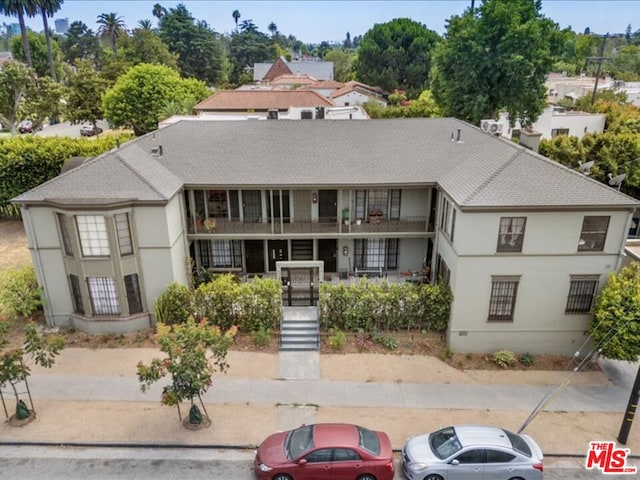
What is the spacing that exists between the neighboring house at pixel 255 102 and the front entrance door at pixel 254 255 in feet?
96.0

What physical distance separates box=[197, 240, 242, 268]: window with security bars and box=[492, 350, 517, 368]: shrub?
44.7 ft

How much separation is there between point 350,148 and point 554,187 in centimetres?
1059

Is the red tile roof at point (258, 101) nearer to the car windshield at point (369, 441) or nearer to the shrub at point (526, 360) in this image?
the shrub at point (526, 360)

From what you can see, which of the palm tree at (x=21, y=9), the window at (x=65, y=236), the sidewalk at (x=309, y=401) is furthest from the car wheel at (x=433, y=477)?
the palm tree at (x=21, y=9)

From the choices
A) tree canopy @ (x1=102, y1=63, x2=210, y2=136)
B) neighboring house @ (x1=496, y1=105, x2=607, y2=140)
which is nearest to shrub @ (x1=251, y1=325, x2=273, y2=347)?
neighboring house @ (x1=496, y1=105, x2=607, y2=140)

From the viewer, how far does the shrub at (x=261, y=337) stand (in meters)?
19.3

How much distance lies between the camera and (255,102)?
53500 millimetres

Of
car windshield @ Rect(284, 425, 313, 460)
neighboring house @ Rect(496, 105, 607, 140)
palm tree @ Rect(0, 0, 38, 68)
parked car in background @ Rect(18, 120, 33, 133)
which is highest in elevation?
palm tree @ Rect(0, 0, 38, 68)

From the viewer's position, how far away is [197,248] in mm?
24391

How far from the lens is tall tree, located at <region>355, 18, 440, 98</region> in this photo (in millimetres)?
90750

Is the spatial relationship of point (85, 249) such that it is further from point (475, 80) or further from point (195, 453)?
point (475, 80)

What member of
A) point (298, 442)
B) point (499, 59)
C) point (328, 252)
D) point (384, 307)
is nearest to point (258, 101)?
point (499, 59)

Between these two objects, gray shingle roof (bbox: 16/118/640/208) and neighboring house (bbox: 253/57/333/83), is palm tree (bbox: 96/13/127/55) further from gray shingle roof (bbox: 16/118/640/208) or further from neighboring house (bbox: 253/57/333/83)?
gray shingle roof (bbox: 16/118/640/208)

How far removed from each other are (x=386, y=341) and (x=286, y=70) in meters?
95.2
